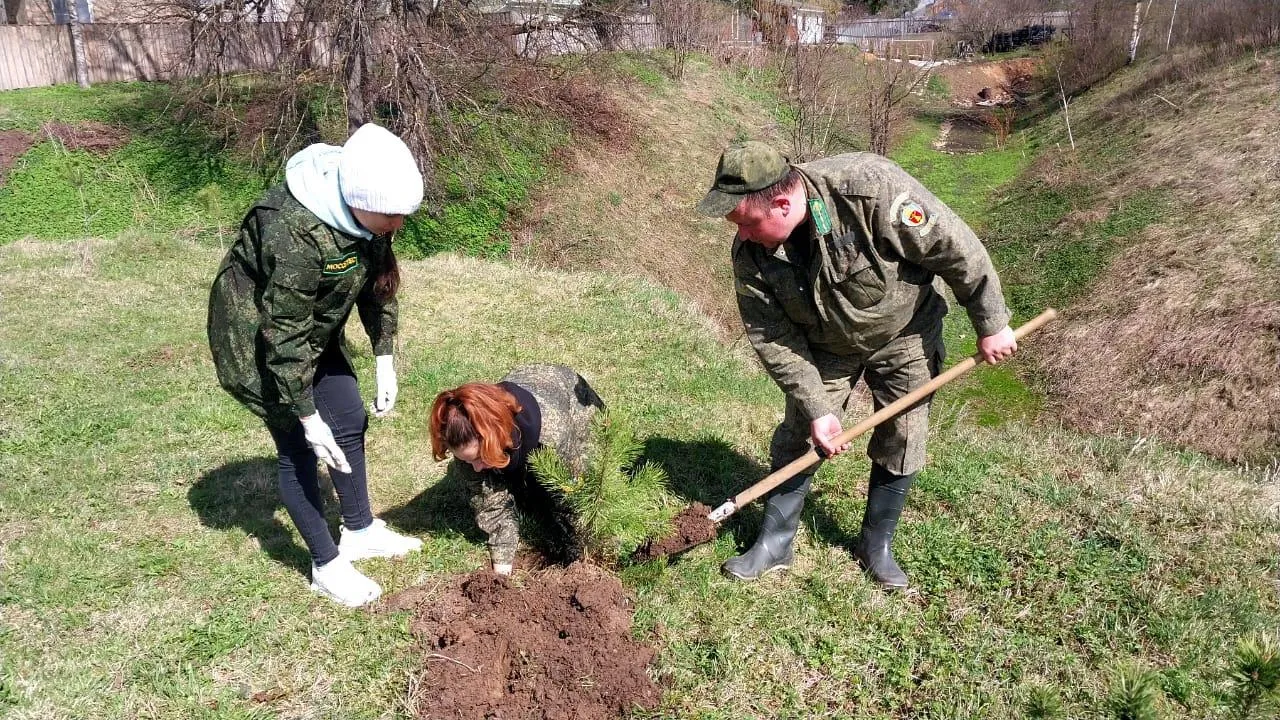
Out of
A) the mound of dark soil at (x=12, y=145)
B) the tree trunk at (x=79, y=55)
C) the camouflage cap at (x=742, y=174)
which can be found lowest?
the camouflage cap at (x=742, y=174)

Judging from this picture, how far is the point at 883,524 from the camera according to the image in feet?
12.1

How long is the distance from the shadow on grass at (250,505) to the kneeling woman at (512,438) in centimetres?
102

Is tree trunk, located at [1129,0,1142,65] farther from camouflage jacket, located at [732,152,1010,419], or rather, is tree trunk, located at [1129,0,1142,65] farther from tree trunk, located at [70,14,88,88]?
tree trunk, located at [70,14,88,88]

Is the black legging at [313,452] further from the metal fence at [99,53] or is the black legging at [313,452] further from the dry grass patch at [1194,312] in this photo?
the metal fence at [99,53]

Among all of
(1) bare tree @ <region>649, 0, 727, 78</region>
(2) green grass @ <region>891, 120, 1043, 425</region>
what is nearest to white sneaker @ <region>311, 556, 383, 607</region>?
(2) green grass @ <region>891, 120, 1043, 425</region>

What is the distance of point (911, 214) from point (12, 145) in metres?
14.0

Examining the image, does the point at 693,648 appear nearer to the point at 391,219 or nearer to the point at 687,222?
the point at 391,219

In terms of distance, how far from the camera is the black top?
3.30 meters

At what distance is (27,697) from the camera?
2941 mm

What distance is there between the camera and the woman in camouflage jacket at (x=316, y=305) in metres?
2.73

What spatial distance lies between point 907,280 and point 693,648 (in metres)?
1.78

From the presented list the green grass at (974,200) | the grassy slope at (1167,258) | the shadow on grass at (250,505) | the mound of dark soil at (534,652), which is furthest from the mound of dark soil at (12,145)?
the grassy slope at (1167,258)

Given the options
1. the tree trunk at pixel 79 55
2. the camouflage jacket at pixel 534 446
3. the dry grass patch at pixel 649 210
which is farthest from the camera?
the tree trunk at pixel 79 55

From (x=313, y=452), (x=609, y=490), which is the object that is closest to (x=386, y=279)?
(x=313, y=452)
